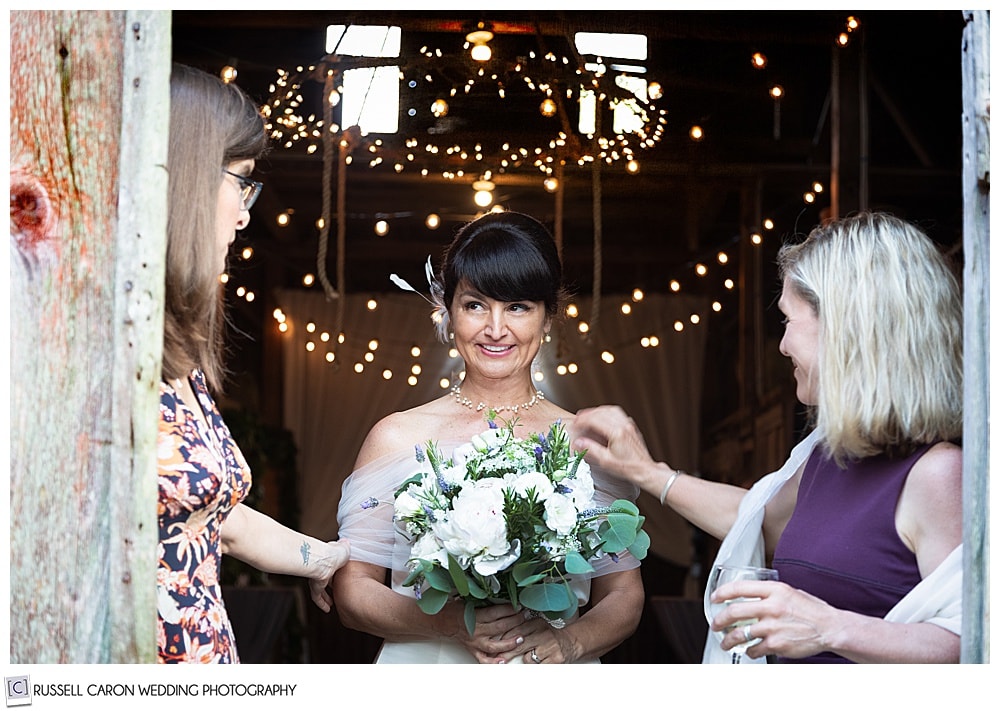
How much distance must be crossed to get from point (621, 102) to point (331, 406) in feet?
15.4

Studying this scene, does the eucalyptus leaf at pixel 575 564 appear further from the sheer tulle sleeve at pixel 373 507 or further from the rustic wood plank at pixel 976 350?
the rustic wood plank at pixel 976 350

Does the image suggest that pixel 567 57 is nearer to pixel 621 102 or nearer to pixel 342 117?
pixel 621 102

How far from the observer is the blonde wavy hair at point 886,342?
2.60 meters

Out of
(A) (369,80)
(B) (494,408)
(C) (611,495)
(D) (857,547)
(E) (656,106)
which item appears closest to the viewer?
(D) (857,547)

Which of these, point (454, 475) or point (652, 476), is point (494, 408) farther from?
point (454, 475)

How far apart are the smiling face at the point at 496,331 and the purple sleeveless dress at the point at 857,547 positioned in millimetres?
1168

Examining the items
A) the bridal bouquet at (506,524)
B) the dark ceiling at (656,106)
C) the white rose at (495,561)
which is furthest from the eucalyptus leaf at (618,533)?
the dark ceiling at (656,106)

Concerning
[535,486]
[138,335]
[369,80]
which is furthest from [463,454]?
[369,80]

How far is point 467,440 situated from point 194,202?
123cm

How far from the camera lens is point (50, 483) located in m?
2.46

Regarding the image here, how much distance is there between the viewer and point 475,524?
106 inches

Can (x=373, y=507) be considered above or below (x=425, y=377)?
below

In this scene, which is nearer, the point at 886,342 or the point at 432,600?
the point at 886,342
